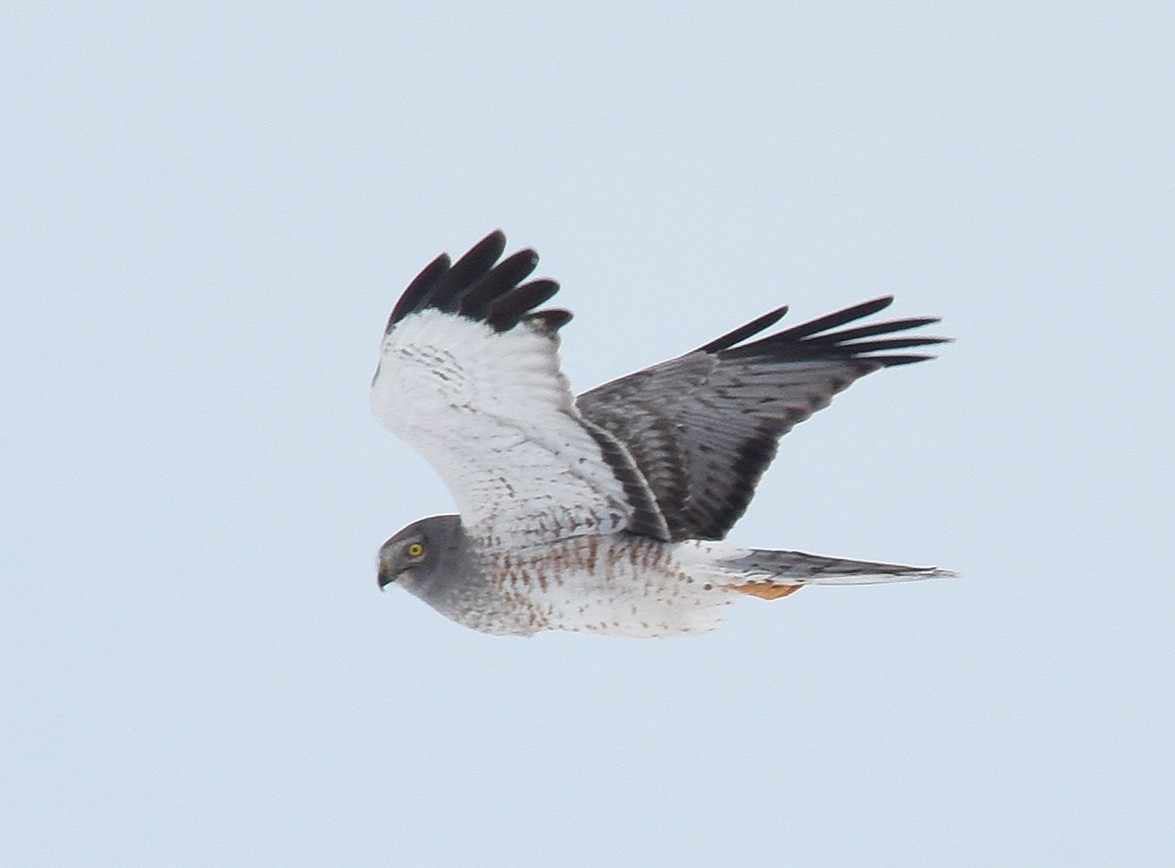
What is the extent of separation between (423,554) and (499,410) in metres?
1.38

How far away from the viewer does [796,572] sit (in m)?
8.20

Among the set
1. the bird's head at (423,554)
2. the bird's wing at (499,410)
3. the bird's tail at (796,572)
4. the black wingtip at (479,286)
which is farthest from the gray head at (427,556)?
the black wingtip at (479,286)

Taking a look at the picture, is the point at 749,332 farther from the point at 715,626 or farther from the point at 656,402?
the point at 715,626

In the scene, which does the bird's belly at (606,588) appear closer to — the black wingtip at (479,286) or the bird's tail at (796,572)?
the bird's tail at (796,572)

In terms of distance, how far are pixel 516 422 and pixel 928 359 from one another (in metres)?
2.26

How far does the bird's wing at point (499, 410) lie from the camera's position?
730 centimetres

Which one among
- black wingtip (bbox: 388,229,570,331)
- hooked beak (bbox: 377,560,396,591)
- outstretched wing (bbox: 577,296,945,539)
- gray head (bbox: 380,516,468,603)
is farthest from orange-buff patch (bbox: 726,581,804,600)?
black wingtip (bbox: 388,229,570,331)

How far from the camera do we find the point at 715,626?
879 cm

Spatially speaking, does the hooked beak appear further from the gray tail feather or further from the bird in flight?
the gray tail feather

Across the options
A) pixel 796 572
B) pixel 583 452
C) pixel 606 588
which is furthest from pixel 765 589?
pixel 583 452

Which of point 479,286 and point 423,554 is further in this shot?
point 423,554

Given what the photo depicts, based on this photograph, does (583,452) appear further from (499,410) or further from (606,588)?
(606,588)

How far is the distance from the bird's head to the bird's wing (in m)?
0.20

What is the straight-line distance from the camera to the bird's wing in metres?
7.30
